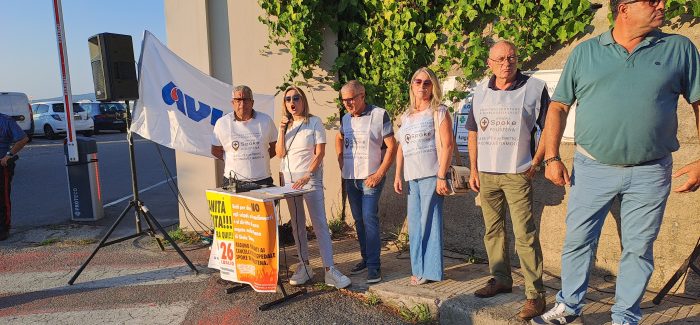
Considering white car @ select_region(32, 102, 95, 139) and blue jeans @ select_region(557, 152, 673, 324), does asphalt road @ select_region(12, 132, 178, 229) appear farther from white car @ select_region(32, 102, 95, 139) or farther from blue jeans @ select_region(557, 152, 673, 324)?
white car @ select_region(32, 102, 95, 139)

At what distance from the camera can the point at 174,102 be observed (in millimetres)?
5082

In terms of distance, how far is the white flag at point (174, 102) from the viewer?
484cm

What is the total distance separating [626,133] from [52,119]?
26.5 meters

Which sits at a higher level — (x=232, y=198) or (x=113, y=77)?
(x=113, y=77)

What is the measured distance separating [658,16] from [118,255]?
557 centimetres

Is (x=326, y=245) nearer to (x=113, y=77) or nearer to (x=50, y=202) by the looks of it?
(x=113, y=77)

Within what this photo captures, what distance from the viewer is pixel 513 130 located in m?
3.29

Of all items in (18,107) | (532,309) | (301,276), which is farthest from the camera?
(18,107)

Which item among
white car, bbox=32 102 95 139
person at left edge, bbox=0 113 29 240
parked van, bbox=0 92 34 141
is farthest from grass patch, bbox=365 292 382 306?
white car, bbox=32 102 95 139

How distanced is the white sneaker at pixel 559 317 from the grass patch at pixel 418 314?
80cm

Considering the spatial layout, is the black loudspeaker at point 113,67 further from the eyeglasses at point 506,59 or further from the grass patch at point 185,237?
the eyeglasses at point 506,59

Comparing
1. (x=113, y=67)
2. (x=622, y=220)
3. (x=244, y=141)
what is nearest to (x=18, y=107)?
(x=113, y=67)

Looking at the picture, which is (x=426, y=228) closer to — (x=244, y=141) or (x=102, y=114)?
(x=244, y=141)

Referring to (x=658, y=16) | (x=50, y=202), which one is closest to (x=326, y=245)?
(x=658, y=16)
